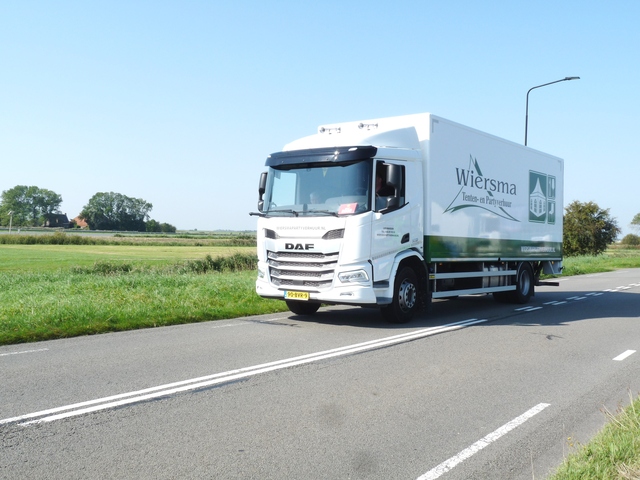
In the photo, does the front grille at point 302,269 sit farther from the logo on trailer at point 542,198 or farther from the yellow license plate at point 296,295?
the logo on trailer at point 542,198

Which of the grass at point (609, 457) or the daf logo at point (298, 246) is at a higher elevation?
the daf logo at point (298, 246)

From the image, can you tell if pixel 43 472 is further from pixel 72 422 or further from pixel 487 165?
pixel 487 165

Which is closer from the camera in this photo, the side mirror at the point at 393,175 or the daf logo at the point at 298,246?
the side mirror at the point at 393,175

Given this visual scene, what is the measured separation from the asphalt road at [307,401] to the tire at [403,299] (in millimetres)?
851

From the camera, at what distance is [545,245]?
55.0 feet

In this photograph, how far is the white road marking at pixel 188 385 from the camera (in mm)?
5062

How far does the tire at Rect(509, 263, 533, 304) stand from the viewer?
1541cm

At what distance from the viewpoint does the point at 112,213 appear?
456ft

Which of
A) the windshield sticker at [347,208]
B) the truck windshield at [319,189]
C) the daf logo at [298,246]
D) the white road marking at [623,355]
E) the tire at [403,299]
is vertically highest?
the truck windshield at [319,189]

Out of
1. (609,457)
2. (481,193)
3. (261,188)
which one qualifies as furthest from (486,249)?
(609,457)

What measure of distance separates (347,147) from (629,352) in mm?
5328

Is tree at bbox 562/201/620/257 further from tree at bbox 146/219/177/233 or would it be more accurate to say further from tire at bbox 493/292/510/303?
tree at bbox 146/219/177/233

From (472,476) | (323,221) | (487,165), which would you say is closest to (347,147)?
(323,221)

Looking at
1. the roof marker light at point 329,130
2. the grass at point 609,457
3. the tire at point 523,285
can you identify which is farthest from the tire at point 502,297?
the grass at point 609,457
